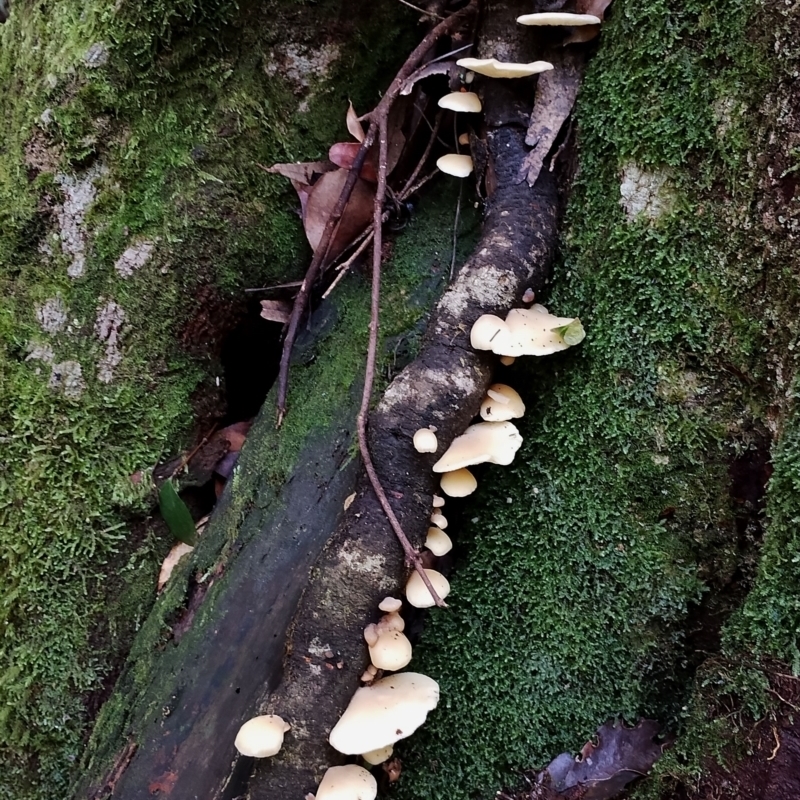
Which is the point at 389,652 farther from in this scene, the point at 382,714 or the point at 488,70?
the point at 488,70

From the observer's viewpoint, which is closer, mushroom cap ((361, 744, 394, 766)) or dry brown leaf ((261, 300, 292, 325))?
mushroom cap ((361, 744, 394, 766))

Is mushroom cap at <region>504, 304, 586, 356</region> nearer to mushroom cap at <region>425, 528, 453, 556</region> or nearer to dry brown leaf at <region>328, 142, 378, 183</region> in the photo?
mushroom cap at <region>425, 528, 453, 556</region>

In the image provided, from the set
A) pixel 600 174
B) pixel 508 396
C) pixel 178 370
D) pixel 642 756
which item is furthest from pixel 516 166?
pixel 642 756

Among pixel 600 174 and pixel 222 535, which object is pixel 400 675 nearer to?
pixel 222 535

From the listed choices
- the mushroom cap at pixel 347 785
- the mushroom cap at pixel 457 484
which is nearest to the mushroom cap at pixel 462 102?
the mushroom cap at pixel 457 484

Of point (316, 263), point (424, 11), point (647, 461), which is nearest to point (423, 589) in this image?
point (647, 461)

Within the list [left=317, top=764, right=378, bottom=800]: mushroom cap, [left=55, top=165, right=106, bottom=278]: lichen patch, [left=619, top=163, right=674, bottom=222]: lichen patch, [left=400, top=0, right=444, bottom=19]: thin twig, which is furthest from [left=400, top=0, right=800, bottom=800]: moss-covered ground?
[left=55, top=165, right=106, bottom=278]: lichen patch
